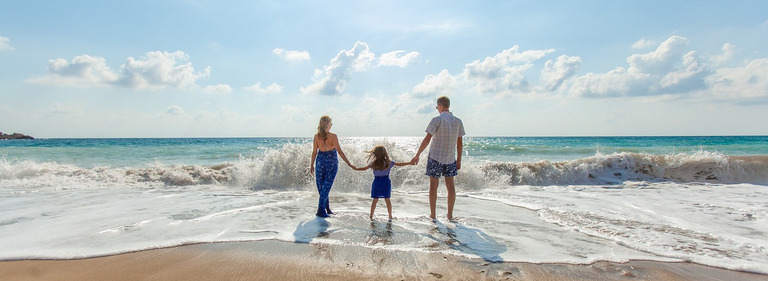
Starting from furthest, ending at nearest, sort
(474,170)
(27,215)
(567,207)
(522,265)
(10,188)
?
1. (474,170)
2. (10,188)
3. (567,207)
4. (27,215)
5. (522,265)

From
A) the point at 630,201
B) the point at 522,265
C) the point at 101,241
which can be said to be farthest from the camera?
the point at 630,201

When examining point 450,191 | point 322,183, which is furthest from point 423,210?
point 322,183

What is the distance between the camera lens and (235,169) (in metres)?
11.3

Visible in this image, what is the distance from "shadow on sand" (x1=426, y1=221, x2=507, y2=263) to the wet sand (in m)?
0.28

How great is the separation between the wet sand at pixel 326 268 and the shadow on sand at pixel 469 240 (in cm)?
28

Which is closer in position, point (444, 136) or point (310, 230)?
point (310, 230)

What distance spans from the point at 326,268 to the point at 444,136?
9.03 ft

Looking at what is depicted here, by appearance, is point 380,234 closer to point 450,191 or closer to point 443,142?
point 450,191

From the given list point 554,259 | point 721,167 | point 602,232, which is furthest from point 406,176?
point 721,167

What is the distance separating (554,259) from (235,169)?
9.85 metres

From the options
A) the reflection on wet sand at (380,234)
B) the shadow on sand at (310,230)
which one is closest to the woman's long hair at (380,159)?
the reflection on wet sand at (380,234)

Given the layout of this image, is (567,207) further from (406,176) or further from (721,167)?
(721,167)

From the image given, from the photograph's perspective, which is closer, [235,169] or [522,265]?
[522,265]

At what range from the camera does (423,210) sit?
6480mm
